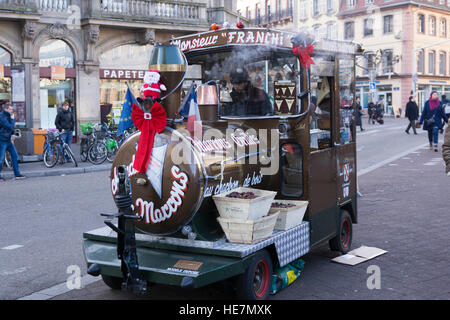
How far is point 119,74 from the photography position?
24203 millimetres

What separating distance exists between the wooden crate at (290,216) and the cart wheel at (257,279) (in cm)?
36

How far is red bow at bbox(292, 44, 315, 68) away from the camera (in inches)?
203

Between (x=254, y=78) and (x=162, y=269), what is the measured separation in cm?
226

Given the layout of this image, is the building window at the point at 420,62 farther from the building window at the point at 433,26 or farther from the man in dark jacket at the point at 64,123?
the man in dark jacket at the point at 64,123

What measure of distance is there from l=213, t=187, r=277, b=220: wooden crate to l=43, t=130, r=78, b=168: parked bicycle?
11812 mm

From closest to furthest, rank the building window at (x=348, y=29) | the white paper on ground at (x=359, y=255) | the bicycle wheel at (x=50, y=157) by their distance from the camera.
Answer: the white paper on ground at (x=359, y=255) < the building window at (x=348, y=29) < the bicycle wheel at (x=50, y=157)

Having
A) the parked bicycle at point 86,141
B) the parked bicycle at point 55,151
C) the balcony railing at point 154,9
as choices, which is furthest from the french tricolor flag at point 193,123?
the balcony railing at point 154,9

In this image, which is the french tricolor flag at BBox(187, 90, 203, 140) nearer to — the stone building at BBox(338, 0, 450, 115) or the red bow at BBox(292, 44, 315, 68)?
the red bow at BBox(292, 44, 315, 68)

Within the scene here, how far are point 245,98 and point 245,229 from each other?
5.41ft

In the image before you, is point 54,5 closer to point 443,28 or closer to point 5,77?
point 5,77

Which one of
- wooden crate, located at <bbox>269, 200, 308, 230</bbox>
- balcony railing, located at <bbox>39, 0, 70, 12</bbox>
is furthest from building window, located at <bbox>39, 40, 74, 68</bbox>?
wooden crate, located at <bbox>269, 200, 308, 230</bbox>

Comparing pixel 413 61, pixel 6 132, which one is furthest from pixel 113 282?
pixel 413 61

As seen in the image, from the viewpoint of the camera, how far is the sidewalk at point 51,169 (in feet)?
46.4
